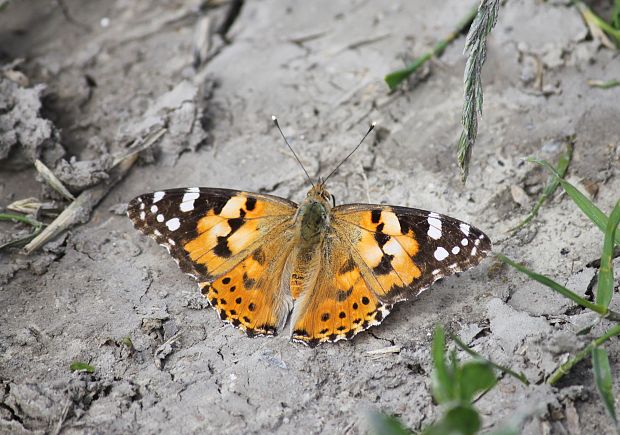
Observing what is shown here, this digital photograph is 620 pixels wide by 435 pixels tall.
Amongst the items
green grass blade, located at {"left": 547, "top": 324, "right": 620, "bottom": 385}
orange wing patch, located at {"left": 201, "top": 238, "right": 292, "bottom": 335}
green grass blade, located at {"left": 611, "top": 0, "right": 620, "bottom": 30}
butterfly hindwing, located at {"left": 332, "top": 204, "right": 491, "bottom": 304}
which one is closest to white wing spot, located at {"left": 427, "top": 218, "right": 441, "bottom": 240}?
butterfly hindwing, located at {"left": 332, "top": 204, "right": 491, "bottom": 304}

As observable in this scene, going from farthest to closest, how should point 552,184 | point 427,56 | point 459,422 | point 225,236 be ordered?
point 427,56, point 552,184, point 225,236, point 459,422

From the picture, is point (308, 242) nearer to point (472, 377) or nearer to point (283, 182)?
point (283, 182)

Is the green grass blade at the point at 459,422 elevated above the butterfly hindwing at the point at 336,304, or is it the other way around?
the green grass blade at the point at 459,422

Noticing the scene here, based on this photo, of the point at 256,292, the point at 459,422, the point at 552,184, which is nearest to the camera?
the point at 459,422

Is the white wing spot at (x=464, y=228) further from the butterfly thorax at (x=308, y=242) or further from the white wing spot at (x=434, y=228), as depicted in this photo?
the butterfly thorax at (x=308, y=242)

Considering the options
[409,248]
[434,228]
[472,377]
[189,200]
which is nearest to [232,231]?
[189,200]

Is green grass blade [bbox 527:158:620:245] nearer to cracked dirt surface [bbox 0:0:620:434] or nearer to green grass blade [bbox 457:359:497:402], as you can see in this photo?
cracked dirt surface [bbox 0:0:620:434]

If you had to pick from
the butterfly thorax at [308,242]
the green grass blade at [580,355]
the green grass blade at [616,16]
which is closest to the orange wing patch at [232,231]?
the butterfly thorax at [308,242]
